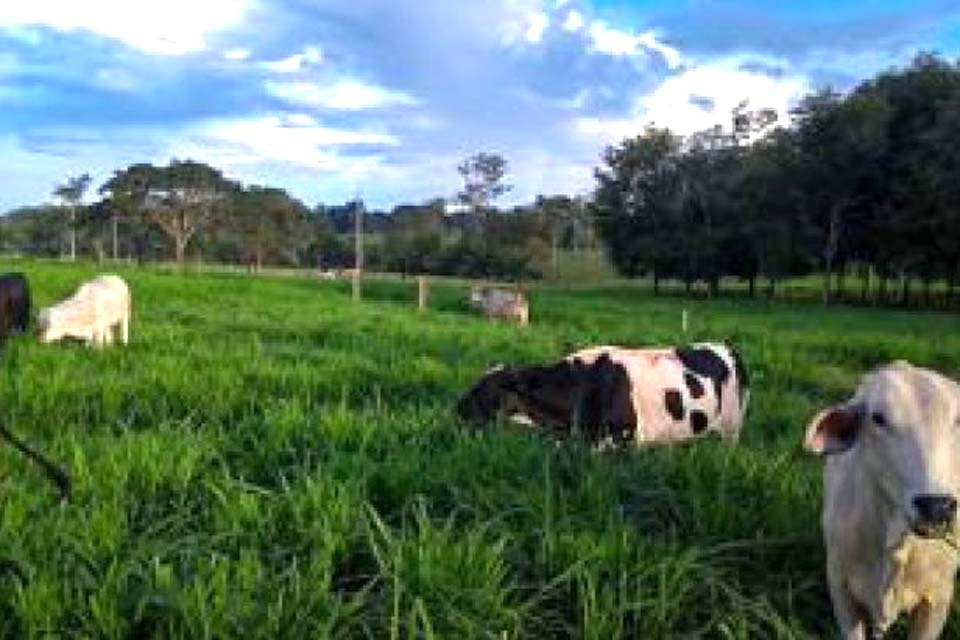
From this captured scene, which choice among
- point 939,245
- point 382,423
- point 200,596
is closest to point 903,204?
point 939,245

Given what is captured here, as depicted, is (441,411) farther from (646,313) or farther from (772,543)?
(646,313)

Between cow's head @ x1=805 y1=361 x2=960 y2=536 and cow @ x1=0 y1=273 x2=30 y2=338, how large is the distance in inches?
544

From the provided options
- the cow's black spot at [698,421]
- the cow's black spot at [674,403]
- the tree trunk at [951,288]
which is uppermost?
the cow's black spot at [674,403]

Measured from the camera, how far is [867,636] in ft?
20.4

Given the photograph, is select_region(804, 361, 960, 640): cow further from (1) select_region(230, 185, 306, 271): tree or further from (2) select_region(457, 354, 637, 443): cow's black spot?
(1) select_region(230, 185, 306, 271): tree

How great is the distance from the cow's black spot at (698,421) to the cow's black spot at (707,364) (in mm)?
242

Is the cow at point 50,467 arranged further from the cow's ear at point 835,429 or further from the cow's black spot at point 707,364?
the cow's black spot at point 707,364

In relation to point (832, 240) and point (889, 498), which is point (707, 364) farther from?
point (832, 240)

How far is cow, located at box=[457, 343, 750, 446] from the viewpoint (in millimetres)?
10258

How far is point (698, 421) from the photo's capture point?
10875 millimetres

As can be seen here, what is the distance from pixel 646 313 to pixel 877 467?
3432cm

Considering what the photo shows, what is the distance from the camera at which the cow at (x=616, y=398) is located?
33.7ft

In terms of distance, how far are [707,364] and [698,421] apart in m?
0.69

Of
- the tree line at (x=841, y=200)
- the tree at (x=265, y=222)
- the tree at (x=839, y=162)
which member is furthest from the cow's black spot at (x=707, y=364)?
the tree at (x=265, y=222)
